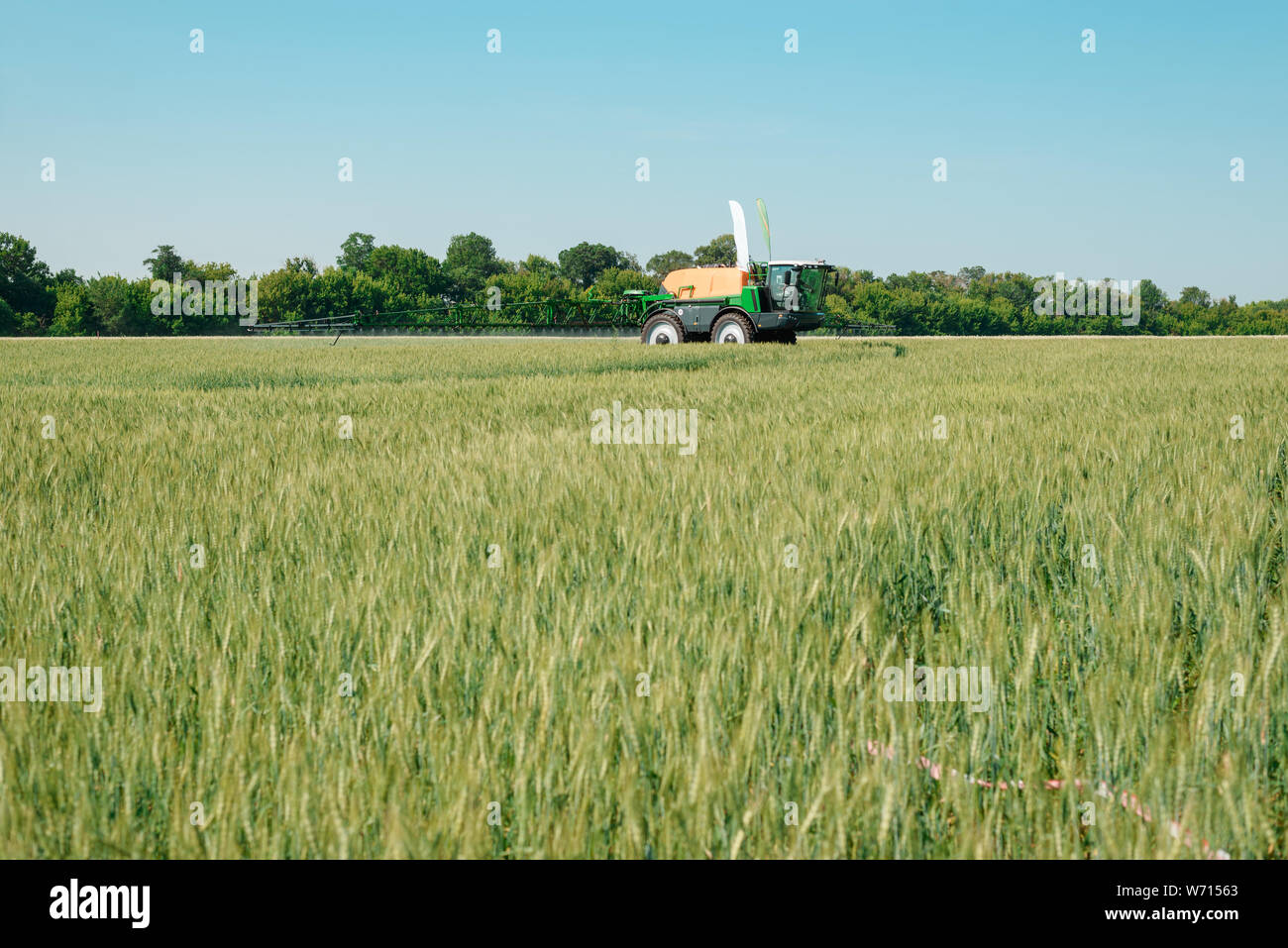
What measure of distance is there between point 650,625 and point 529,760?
75 centimetres

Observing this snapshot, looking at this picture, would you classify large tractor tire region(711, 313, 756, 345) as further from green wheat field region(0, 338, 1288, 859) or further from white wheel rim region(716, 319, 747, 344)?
green wheat field region(0, 338, 1288, 859)

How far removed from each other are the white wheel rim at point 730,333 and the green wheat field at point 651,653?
55.7 ft

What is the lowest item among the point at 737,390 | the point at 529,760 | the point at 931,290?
the point at 529,760

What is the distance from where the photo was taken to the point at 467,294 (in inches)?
4077

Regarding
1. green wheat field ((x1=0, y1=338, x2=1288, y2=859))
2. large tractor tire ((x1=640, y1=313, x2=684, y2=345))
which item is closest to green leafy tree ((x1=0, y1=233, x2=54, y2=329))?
large tractor tire ((x1=640, y1=313, x2=684, y2=345))

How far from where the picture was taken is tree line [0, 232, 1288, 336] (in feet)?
273

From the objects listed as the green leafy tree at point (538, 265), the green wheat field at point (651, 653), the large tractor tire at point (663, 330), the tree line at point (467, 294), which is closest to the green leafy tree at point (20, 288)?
the tree line at point (467, 294)

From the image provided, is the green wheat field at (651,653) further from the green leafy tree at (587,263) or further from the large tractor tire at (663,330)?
the green leafy tree at (587,263)

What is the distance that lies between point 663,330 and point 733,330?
2.50 m

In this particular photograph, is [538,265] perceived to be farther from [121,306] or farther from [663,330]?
[663,330]

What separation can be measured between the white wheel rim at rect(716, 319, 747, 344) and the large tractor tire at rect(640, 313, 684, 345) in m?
1.21
